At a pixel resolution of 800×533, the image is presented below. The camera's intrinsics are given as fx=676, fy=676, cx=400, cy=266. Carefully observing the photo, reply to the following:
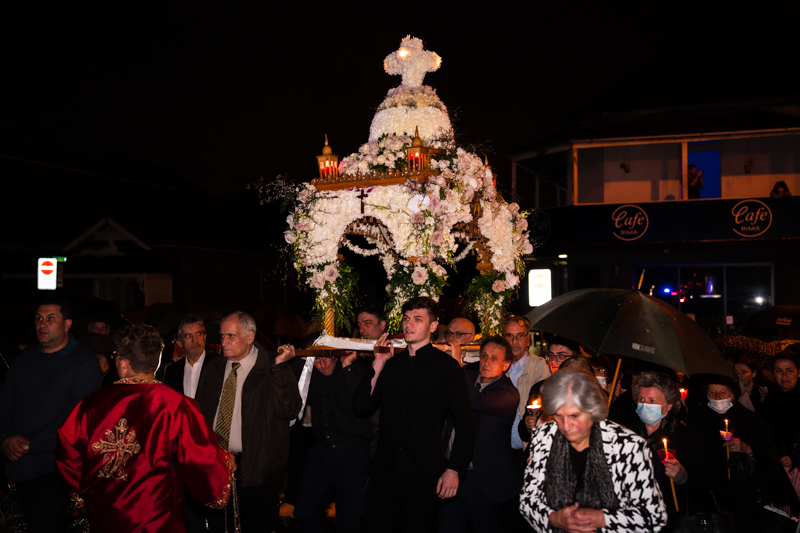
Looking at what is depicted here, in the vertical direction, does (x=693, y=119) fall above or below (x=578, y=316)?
above

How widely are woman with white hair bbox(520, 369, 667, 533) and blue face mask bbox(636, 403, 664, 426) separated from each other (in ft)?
3.30

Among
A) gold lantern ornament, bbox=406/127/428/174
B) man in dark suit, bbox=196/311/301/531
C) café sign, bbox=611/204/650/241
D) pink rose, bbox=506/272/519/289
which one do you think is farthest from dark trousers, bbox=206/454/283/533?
café sign, bbox=611/204/650/241

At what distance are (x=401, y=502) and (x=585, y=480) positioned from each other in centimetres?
163

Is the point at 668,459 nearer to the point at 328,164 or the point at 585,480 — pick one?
the point at 585,480

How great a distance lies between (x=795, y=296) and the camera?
1980 cm

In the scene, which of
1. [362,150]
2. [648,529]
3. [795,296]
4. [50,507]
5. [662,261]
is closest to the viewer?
[648,529]

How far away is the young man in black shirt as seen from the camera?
459cm

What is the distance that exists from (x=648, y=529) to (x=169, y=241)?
26098 millimetres

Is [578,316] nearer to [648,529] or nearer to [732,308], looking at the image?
[648,529]

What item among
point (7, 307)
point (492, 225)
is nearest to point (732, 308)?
point (492, 225)

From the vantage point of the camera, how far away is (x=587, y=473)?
11.4 ft

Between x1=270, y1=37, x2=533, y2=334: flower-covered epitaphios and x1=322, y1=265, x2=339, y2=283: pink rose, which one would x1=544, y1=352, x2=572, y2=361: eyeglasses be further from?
x1=322, y1=265, x2=339, y2=283: pink rose

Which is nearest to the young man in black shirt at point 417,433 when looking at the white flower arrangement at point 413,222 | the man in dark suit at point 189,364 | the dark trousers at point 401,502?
the dark trousers at point 401,502

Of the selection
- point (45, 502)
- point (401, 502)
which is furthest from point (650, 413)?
point (45, 502)
